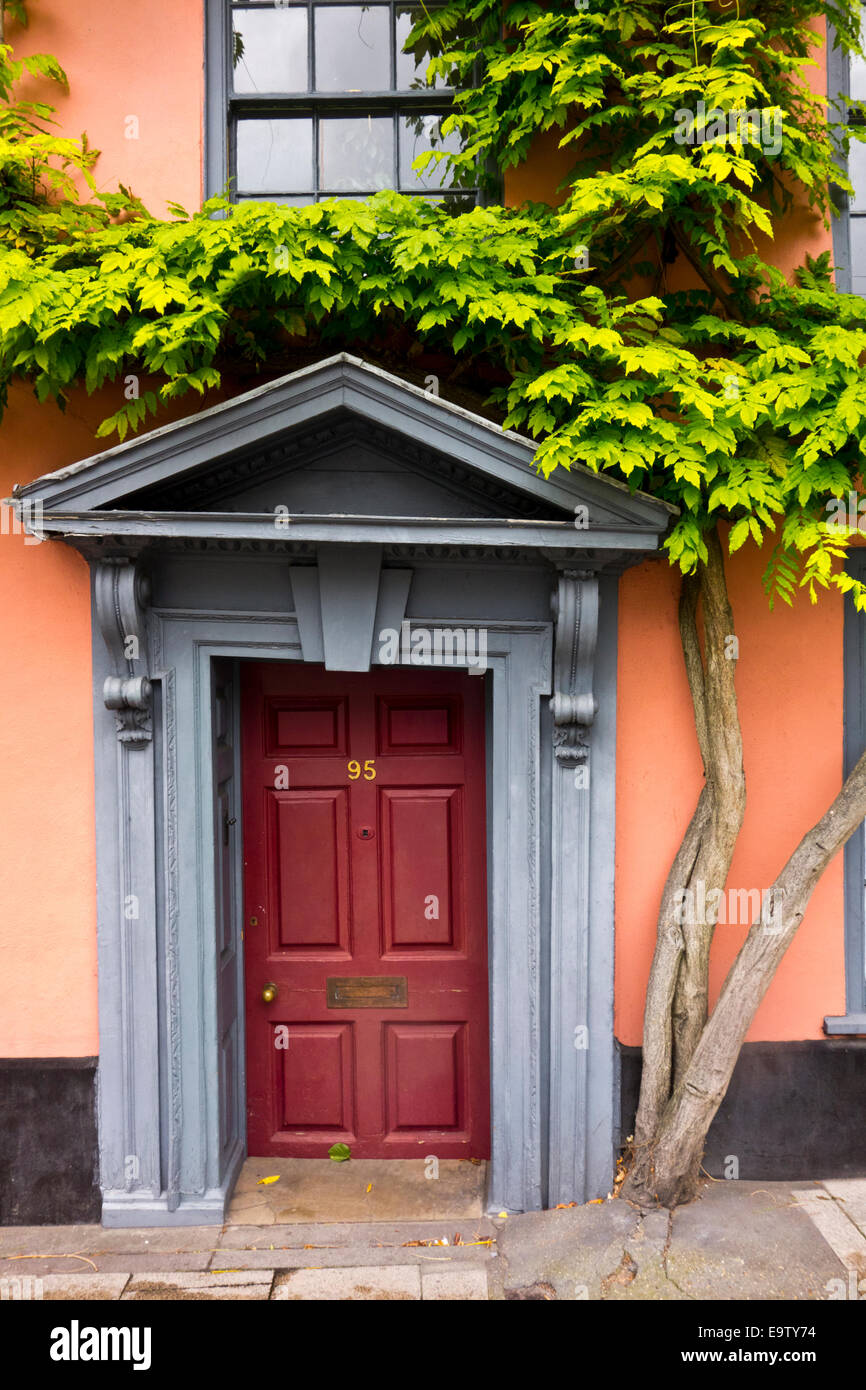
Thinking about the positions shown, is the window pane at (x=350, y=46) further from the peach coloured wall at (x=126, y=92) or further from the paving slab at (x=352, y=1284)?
the paving slab at (x=352, y=1284)

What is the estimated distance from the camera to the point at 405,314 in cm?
409

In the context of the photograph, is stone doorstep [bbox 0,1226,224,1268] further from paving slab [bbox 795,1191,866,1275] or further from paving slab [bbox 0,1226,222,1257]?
paving slab [bbox 795,1191,866,1275]

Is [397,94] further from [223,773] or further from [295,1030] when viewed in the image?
[295,1030]

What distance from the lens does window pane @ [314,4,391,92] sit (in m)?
4.79

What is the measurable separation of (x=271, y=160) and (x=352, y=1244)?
5.65 metres

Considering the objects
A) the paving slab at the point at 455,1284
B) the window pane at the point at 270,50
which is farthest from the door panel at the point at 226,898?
the window pane at the point at 270,50

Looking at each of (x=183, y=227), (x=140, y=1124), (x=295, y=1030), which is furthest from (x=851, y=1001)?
(x=183, y=227)

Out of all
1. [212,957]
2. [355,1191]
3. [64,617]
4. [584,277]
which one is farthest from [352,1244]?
[584,277]

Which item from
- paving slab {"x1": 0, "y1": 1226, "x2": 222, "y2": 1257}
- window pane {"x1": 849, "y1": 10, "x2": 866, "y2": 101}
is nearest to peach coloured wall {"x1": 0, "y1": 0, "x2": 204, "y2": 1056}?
paving slab {"x1": 0, "y1": 1226, "x2": 222, "y2": 1257}

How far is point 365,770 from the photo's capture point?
16.3 feet

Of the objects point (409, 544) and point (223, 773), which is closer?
point (409, 544)

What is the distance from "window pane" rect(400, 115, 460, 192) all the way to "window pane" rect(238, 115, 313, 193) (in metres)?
0.51

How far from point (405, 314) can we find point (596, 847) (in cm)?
275

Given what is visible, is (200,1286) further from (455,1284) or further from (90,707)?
(90,707)
